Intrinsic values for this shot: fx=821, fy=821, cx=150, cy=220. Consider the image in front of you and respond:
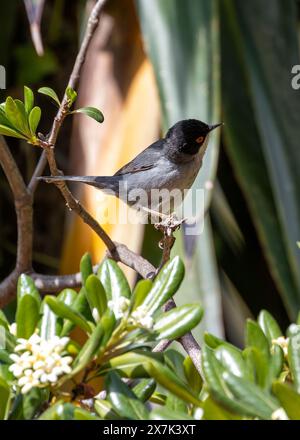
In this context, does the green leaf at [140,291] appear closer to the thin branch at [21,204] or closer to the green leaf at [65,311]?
the green leaf at [65,311]

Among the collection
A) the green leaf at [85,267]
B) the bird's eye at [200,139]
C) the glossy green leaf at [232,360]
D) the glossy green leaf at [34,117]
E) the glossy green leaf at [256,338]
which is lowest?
the glossy green leaf at [232,360]

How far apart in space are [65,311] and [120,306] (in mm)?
76

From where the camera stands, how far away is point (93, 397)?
1.11 meters

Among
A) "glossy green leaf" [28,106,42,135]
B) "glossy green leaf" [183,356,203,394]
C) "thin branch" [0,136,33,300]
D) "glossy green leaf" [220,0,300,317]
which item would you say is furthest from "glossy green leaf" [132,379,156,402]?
"glossy green leaf" [220,0,300,317]

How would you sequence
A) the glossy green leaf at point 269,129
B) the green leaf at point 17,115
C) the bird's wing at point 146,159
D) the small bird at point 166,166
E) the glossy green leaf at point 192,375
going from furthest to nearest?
the glossy green leaf at point 269,129 → the bird's wing at point 146,159 → the small bird at point 166,166 → the green leaf at point 17,115 → the glossy green leaf at point 192,375

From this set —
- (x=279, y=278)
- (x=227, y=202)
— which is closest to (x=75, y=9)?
(x=227, y=202)

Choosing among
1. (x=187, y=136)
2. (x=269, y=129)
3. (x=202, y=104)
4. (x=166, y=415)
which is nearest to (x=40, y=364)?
(x=166, y=415)

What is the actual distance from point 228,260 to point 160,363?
263 cm

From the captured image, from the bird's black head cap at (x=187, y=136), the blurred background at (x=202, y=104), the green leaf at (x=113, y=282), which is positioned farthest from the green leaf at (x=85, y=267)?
the bird's black head cap at (x=187, y=136)

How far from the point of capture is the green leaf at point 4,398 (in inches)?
40.1

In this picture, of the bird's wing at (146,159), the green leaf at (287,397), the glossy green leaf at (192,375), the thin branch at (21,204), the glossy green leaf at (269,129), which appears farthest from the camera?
the glossy green leaf at (269,129)

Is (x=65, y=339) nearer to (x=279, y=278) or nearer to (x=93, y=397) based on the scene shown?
(x=93, y=397)

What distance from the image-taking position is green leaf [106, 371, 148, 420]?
1.01m
